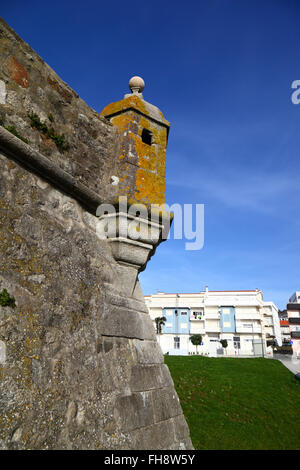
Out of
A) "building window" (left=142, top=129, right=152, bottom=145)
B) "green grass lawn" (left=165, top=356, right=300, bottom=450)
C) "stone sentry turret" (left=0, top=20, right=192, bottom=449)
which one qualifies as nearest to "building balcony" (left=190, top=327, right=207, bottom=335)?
"green grass lawn" (left=165, top=356, right=300, bottom=450)

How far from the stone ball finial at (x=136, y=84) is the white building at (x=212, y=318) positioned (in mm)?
41532

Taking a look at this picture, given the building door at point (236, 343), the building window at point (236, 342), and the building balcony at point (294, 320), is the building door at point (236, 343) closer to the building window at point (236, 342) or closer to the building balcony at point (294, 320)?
the building window at point (236, 342)

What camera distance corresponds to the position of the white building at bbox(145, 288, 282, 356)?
4316 cm

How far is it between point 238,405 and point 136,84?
12.0 meters

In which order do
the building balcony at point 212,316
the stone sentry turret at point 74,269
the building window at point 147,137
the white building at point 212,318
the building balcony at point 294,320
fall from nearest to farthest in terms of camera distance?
the stone sentry turret at point 74,269, the building window at point 147,137, the white building at point 212,318, the building balcony at point 212,316, the building balcony at point 294,320

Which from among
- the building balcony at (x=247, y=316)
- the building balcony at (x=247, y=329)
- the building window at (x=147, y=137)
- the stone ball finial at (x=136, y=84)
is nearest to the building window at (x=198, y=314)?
the building balcony at (x=247, y=316)

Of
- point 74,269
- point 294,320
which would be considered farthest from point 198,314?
point 74,269

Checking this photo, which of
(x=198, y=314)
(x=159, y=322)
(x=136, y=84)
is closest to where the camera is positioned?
(x=136, y=84)

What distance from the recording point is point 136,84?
4.74 metres

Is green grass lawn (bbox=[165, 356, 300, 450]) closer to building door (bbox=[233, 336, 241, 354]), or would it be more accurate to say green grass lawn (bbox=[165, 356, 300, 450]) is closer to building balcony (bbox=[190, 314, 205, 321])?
building balcony (bbox=[190, 314, 205, 321])

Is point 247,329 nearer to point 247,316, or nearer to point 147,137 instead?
point 247,316

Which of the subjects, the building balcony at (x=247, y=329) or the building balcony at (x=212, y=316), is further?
the building balcony at (x=212, y=316)

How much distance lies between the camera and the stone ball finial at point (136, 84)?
475 cm
